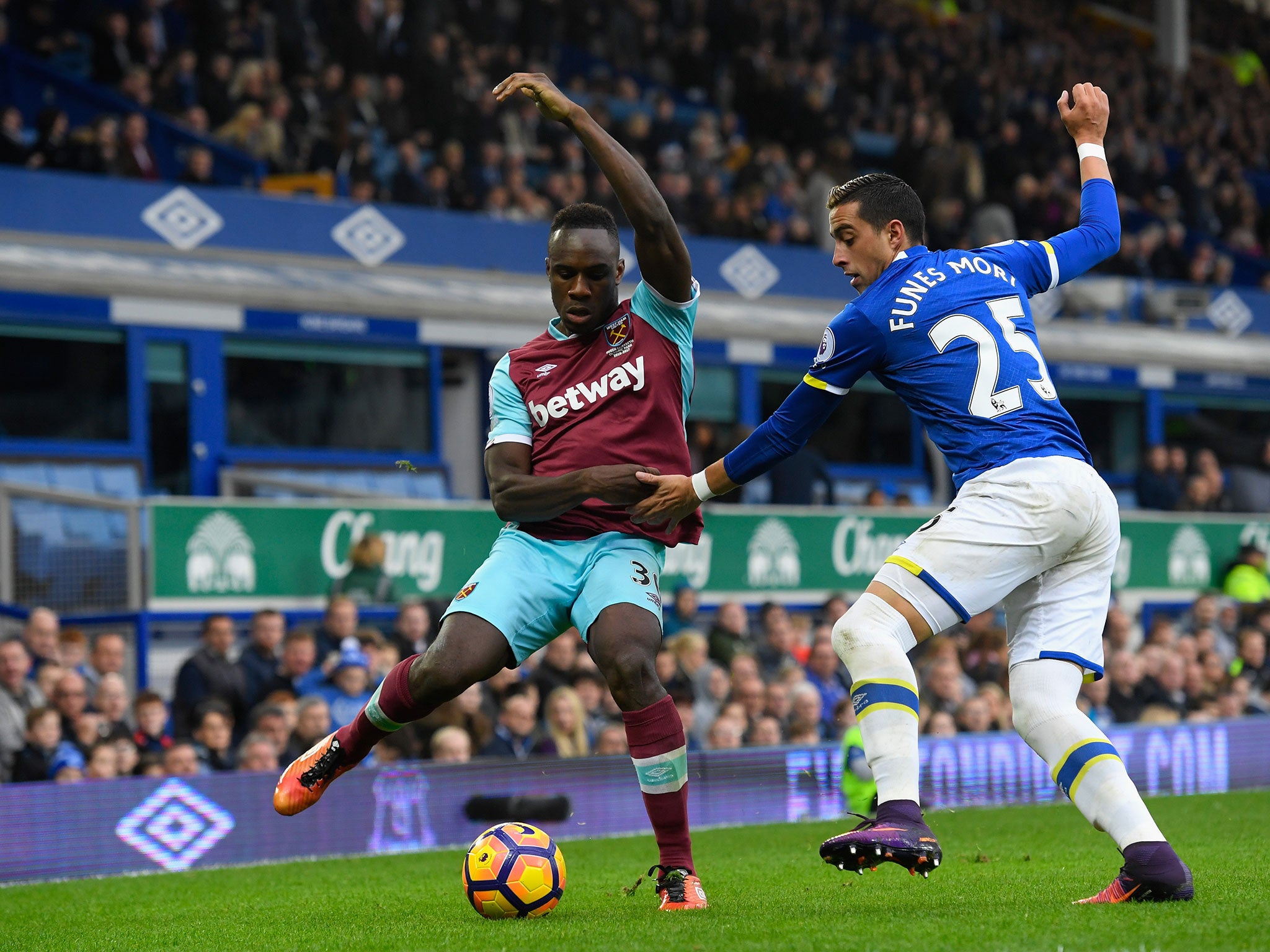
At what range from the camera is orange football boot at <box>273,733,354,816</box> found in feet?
19.2

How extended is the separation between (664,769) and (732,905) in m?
0.53

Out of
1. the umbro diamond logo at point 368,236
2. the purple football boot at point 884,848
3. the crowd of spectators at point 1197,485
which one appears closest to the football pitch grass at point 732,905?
the purple football boot at point 884,848

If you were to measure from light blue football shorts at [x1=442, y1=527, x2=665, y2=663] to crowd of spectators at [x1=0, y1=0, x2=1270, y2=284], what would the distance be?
8.91 meters

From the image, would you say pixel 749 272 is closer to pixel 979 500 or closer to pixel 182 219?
pixel 182 219

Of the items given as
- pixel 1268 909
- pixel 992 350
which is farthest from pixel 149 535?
pixel 1268 909

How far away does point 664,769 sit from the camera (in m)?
5.38

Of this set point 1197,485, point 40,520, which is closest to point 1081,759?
point 40,520

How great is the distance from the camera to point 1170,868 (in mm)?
4793

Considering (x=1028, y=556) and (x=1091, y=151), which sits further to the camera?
(x=1091, y=151)

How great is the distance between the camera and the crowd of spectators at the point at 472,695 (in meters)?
9.12

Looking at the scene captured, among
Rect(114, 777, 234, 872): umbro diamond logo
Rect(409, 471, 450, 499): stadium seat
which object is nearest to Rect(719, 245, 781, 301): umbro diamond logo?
Rect(409, 471, 450, 499): stadium seat

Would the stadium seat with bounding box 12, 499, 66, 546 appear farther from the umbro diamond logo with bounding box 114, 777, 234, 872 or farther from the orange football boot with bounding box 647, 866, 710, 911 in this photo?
the orange football boot with bounding box 647, 866, 710, 911

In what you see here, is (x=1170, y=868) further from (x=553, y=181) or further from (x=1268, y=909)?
(x=553, y=181)

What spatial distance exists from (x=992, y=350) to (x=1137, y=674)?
9022mm
